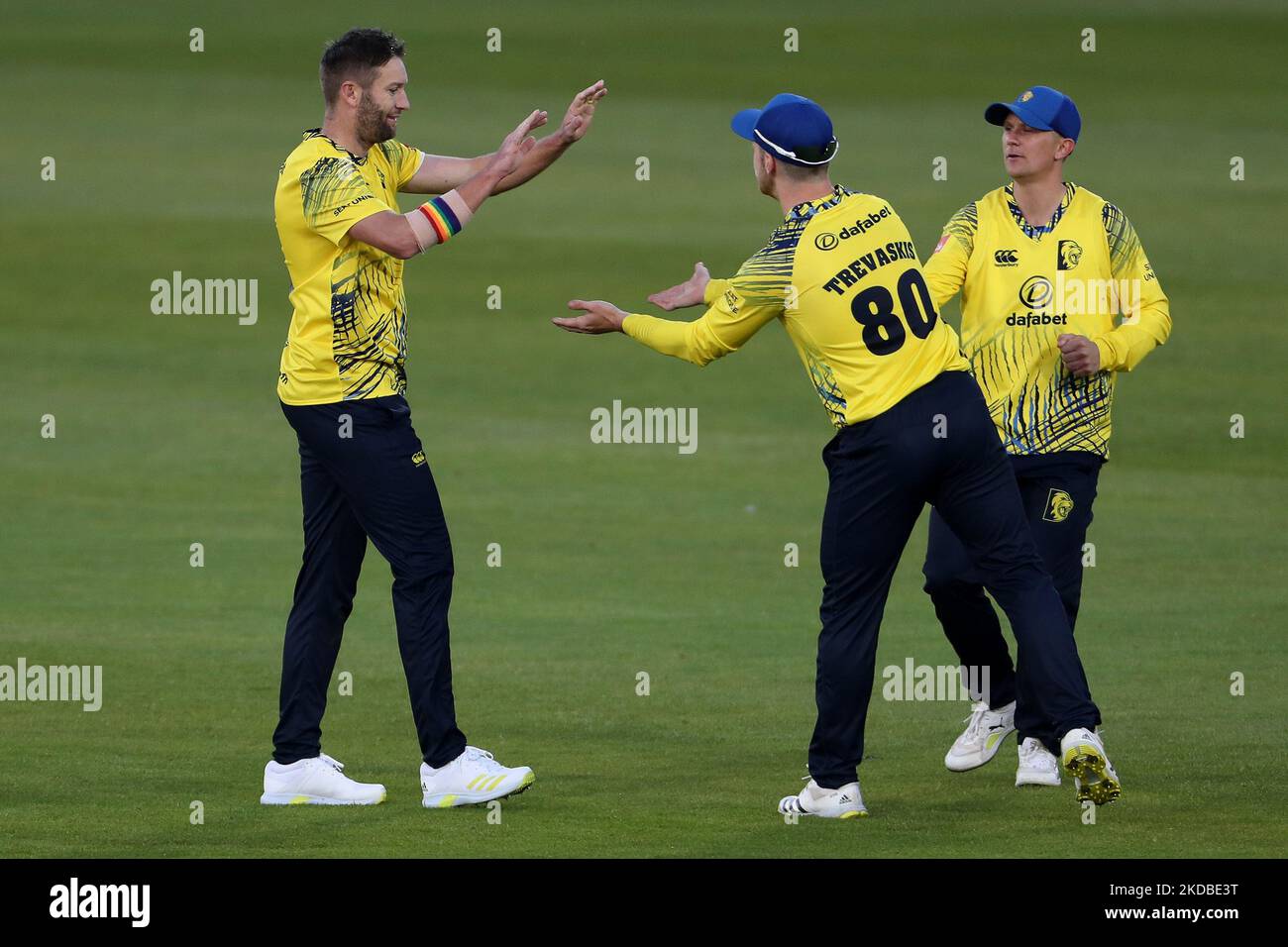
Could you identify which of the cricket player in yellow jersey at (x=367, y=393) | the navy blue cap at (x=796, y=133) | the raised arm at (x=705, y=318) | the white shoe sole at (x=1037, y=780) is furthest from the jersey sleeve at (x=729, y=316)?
the white shoe sole at (x=1037, y=780)

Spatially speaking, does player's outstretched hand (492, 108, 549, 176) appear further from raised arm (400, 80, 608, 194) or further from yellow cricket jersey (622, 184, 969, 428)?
yellow cricket jersey (622, 184, 969, 428)

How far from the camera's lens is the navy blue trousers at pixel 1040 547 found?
7727 millimetres

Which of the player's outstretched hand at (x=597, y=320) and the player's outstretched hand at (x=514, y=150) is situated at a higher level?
the player's outstretched hand at (x=514, y=150)

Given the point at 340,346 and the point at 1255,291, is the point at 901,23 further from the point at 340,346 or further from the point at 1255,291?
the point at 340,346

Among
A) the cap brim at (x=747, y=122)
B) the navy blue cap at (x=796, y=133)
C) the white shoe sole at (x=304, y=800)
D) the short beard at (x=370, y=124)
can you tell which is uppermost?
the short beard at (x=370, y=124)

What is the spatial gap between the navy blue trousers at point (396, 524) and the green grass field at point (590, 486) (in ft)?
1.04

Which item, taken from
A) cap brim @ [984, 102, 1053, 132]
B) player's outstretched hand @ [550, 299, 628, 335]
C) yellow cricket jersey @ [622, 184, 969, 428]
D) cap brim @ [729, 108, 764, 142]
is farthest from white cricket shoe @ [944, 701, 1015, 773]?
cap brim @ [729, 108, 764, 142]

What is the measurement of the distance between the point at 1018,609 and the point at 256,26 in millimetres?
40993

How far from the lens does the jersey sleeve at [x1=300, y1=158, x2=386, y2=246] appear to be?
7.07 metres

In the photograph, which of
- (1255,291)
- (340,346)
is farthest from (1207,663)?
(1255,291)

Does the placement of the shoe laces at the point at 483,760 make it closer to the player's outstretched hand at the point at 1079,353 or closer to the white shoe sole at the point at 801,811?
the white shoe sole at the point at 801,811

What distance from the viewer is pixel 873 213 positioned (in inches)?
275

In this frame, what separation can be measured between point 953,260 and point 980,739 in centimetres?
178

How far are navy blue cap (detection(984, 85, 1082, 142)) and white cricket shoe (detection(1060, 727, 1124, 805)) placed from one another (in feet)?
7.77
